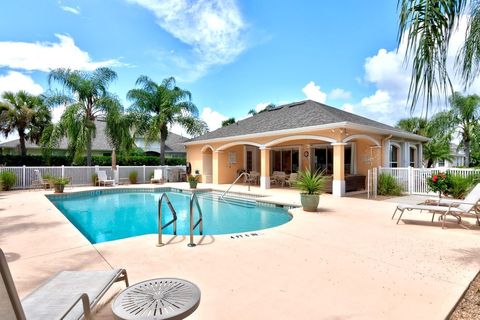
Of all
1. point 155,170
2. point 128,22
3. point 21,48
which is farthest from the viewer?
point 155,170

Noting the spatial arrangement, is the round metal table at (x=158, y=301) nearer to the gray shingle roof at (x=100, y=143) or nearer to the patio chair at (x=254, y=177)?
the patio chair at (x=254, y=177)

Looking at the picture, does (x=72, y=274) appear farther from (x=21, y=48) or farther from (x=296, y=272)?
(x=21, y=48)

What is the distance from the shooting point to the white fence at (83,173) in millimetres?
17469

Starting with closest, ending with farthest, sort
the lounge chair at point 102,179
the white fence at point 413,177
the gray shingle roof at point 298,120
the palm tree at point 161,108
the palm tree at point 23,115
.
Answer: the white fence at point 413,177 → the gray shingle roof at point 298,120 → the lounge chair at point 102,179 → the palm tree at point 23,115 → the palm tree at point 161,108

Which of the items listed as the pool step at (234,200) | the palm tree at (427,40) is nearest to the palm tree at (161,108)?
the pool step at (234,200)

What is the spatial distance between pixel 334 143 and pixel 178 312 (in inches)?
490

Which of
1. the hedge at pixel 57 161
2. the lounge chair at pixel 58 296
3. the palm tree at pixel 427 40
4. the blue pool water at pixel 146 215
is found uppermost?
the palm tree at pixel 427 40

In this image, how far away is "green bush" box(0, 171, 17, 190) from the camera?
15.9 meters

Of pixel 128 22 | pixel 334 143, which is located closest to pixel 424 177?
pixel 334 143

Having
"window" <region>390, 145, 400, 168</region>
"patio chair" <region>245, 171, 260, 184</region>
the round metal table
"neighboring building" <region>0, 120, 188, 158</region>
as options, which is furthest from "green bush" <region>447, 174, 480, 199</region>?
"neighboring building" <region>0, 120, 188, 158</region>

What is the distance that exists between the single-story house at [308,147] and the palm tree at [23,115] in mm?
12215

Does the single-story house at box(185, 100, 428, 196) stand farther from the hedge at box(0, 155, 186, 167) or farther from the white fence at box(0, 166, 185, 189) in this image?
the hedge at box(0, 155, 186, 167)

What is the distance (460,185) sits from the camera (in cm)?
1141

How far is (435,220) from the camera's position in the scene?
8.01 metres
